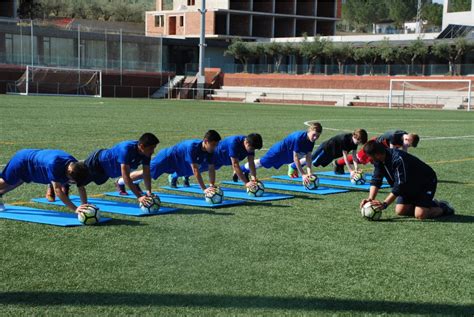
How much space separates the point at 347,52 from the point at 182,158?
61.9 m

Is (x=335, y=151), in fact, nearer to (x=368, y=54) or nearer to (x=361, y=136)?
(x=361, y=136)

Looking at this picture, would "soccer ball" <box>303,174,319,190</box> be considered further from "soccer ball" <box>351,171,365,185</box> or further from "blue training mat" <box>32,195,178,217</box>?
"blue training mat" <box>32,195,178,217</box>

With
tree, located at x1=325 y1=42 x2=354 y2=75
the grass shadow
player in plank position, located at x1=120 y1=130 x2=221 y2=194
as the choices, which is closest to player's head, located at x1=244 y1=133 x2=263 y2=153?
player in plank position, located at x1=120 y1=130 x2=221 y2=194

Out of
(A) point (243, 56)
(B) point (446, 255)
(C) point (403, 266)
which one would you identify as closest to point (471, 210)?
(B) point (446, 255)

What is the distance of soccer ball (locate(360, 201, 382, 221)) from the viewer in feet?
26.1

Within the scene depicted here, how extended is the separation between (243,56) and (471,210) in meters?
70.1

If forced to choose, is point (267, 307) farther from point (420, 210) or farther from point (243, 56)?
point (243, 56)

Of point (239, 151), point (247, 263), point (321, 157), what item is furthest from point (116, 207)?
point (321, 157)

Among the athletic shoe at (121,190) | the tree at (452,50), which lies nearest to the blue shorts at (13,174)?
the athletic shoe at (121,190)

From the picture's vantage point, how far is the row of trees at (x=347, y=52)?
6118 centimetres

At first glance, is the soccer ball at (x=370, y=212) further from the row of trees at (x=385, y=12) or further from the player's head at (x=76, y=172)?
the row of trees at (x=385, y=12)

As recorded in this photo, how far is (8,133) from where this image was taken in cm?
1803

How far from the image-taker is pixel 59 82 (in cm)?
5647

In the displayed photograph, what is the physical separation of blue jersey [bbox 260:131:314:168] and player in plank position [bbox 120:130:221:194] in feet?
6.45
